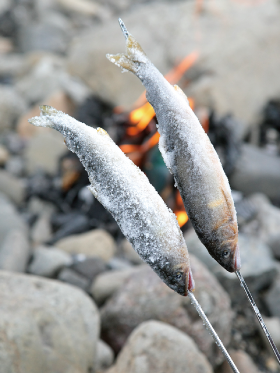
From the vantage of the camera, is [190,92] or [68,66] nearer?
[190,92]

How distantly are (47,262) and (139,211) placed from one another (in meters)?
2.41

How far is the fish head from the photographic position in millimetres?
1155

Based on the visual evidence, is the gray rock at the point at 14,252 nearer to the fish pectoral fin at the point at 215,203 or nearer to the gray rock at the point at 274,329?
the gray rock at the point at 274,329

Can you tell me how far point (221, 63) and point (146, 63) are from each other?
518cm

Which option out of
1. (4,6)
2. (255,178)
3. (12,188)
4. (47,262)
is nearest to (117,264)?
(47,262)

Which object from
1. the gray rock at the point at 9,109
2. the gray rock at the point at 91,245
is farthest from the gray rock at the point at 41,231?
the gray rock at the point at 9,109

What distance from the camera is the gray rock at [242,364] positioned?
247cm

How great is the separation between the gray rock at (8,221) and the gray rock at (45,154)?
3.88ft

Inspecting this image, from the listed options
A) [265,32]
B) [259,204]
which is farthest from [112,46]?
[259,204]

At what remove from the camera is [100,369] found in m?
2.52

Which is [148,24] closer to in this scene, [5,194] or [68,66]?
[68,66]

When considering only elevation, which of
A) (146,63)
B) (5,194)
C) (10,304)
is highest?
(146,63)

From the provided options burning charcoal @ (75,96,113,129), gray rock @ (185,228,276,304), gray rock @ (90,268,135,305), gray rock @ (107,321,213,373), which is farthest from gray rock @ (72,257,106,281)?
burning charcoal @ (75,96,113,129)

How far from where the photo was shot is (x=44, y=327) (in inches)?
85.8
